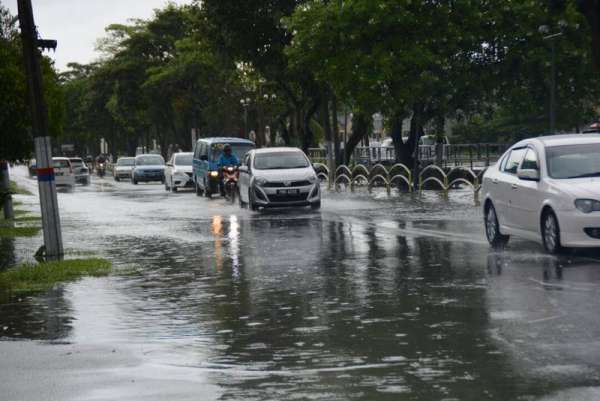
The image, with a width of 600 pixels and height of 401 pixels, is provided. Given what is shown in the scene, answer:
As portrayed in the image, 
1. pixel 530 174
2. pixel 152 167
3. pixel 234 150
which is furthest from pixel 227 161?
pixel 152 167

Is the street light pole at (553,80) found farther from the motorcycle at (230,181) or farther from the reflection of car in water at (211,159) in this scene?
the motorcycle at (230,181)

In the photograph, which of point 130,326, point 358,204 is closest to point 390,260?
point 130,326

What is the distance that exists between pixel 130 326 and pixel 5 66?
52.0ft

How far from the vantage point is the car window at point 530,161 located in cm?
1648

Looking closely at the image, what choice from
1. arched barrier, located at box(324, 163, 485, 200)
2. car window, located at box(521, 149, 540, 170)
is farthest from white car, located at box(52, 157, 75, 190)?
car window, located at box(521, 149, 540, 170)

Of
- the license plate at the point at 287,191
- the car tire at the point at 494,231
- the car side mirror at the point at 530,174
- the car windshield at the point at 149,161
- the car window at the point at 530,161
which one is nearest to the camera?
A: the car side mirror at the point at 530,174

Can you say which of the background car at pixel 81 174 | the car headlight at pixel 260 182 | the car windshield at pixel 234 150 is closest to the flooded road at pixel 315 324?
the car headlight at pixel 260 182

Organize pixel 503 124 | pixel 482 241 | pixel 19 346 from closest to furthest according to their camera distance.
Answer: pixel 19 346, pixel 482 241, pixel 503 124

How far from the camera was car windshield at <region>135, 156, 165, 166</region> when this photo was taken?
64075mm

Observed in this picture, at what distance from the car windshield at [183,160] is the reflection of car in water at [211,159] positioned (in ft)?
20.1

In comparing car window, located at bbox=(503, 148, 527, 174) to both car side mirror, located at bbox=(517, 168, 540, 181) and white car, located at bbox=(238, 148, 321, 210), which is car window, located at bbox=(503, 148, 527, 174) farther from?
white car, located at bbox=(238, 148, 321, 210)

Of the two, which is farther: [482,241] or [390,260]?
[482,241]

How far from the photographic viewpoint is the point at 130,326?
34.8ft

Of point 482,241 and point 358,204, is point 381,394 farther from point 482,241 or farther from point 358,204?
point 358,204
